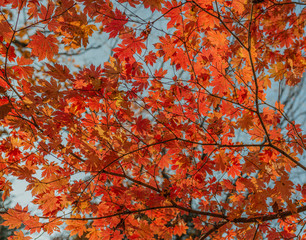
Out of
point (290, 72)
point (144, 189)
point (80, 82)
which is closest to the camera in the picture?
point (80, 82)

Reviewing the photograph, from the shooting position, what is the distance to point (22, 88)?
248cm

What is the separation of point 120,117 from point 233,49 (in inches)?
75.5

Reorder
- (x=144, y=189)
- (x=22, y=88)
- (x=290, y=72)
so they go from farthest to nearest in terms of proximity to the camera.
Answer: (x=290, y=72) < (x=144, y=189) < (x=22, y=88)

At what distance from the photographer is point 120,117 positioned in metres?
2.53

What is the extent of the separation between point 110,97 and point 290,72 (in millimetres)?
2530

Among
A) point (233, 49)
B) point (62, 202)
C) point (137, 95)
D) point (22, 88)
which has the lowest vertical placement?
point (62, 202)

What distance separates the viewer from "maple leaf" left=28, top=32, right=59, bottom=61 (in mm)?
1975

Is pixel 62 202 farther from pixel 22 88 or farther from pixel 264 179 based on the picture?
pixel 264 179

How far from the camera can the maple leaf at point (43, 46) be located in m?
1.97

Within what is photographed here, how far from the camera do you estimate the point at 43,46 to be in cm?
201

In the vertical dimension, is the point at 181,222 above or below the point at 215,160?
below

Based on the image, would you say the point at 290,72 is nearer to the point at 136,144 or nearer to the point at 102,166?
the point at 136,144

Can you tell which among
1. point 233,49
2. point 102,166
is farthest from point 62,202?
point 233,49

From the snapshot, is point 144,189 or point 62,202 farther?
point 144,189
